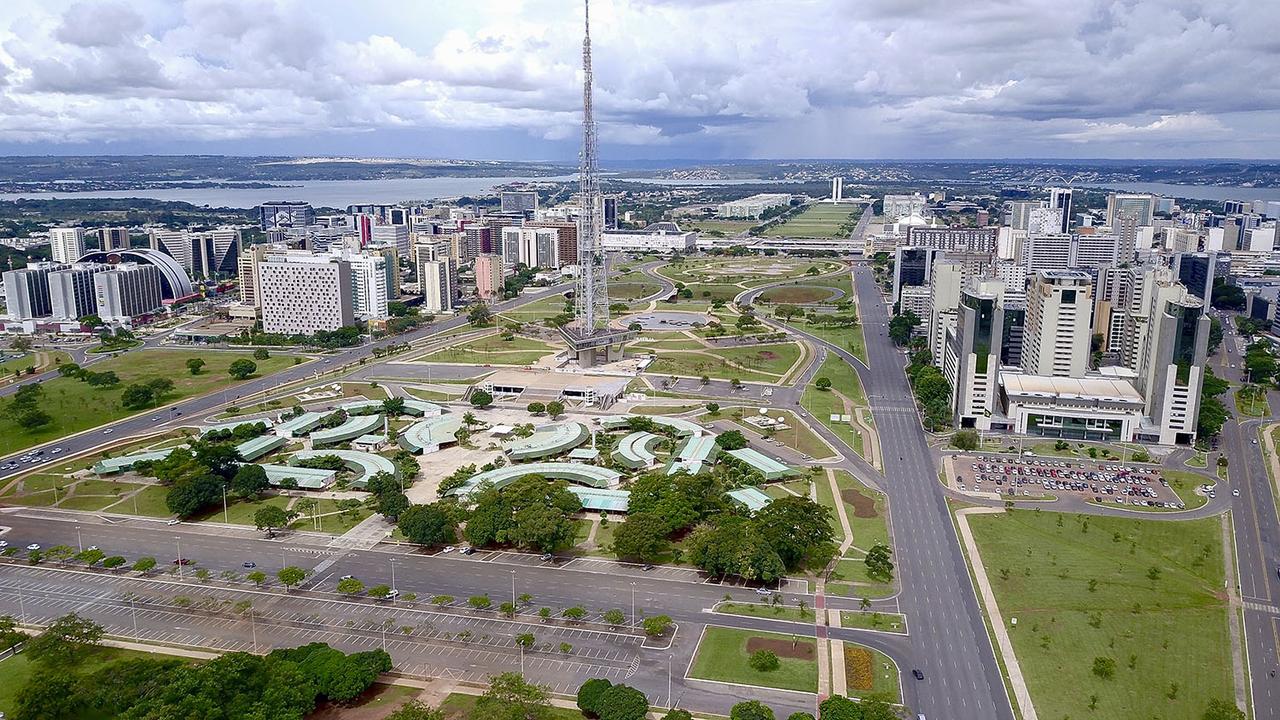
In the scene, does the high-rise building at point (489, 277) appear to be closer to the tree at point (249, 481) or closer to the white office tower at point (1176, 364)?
the tree at point (249, 481)

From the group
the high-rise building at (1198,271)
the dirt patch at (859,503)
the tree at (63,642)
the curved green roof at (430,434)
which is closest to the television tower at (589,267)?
the curved green roof at (430,434)

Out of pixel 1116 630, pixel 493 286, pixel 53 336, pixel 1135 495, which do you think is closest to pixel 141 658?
pixel 1116 630

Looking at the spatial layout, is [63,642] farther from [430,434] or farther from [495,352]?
[495,352]

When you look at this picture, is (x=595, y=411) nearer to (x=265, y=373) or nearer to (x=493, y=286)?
(x=265, y=373)

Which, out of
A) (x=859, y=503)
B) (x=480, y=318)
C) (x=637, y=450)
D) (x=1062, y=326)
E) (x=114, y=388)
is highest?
(x=1062, y=326)

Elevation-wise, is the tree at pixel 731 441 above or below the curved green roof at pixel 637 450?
above

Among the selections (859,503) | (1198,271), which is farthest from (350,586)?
(1198,271)
